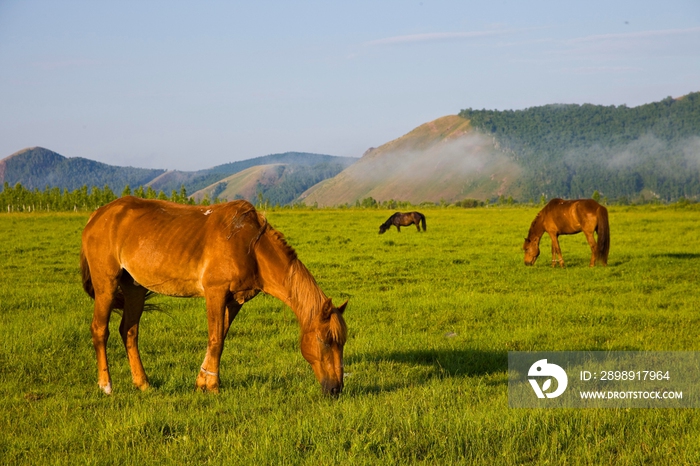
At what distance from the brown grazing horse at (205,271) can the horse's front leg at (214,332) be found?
0.4 inches

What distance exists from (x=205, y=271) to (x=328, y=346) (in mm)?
1691

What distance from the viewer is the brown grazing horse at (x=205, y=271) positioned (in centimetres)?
690

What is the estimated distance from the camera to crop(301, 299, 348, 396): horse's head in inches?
264

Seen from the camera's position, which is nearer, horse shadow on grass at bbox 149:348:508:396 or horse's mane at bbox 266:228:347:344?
horse's mane at bbox 266:228:347:344

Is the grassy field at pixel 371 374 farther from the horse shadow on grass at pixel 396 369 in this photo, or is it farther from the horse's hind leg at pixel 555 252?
the horse's hind leg at pixel 555 252

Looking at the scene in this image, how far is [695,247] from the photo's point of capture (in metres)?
26.0

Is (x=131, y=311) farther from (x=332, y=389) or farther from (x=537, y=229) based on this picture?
(x=537, y=229)

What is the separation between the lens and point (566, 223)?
898 inches

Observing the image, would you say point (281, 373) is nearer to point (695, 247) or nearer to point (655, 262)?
point (655, 262)

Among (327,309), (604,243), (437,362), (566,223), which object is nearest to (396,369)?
(437,362)

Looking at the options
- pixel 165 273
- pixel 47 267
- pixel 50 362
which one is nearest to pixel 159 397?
pixel 165 273

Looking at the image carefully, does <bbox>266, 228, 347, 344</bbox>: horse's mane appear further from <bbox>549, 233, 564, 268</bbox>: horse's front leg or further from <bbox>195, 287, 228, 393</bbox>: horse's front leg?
<bbox>549, 233, 564, 268</bbox>: horse's front leg

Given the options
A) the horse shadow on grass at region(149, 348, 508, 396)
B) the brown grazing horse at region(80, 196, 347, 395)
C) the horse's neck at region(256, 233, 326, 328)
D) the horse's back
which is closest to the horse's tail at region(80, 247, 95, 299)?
the brown grazing horse at region(80, 196, 347, 395)

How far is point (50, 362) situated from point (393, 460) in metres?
6.03
